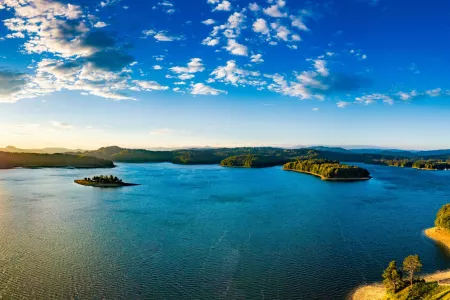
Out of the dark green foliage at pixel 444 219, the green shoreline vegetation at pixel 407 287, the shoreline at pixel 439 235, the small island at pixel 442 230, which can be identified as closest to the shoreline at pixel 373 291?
the green shoreline vegetation at pixel 407 287

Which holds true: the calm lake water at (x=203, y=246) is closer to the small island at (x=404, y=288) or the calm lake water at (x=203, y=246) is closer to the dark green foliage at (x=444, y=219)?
the small island at (x=404, y=288)

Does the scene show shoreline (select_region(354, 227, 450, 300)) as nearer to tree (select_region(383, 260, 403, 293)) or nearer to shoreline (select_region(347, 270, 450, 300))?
shoreline (select_region(347, 270, 450, 300))

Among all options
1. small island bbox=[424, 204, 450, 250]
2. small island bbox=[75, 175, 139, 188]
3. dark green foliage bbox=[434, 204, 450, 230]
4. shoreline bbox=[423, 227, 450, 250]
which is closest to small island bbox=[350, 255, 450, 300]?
shoreline bbox=[423, 227, 450, 250]

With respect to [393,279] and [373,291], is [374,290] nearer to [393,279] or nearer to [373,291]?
[373,291]

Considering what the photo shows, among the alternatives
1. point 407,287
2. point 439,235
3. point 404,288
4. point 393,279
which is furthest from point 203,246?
point 439,235

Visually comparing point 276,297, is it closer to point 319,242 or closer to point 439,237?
point 319,242
